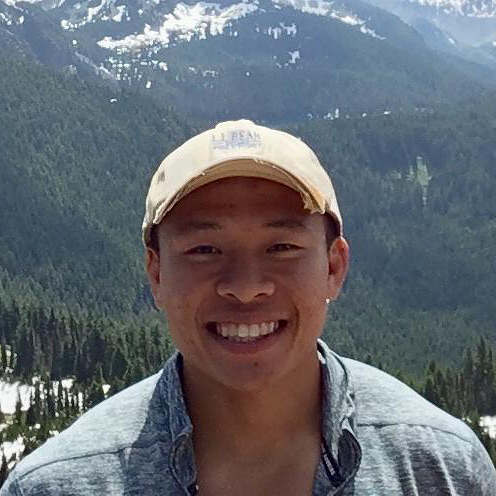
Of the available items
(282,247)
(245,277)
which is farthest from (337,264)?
(245,277)

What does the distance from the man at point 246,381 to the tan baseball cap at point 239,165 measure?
11mm

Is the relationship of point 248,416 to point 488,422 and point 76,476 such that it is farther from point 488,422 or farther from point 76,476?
point 488,422

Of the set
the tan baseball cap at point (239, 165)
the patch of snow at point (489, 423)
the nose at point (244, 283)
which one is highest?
the tan baseball cap at point (239, 165)

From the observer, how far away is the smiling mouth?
7.78 m

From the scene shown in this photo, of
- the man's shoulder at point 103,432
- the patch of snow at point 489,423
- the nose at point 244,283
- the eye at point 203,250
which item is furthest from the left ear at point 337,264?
the patch of snow at point 489,423

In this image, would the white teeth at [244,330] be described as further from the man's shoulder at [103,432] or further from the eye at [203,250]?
the man's shoulder at [103,432]

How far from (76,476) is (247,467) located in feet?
4.47

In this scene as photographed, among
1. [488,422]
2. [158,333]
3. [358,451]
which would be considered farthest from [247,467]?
[158,333]

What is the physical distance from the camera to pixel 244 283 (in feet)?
25.2

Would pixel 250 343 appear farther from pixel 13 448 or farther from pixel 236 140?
pixel 13 448

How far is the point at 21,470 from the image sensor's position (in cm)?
775

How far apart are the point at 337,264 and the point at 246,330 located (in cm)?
112

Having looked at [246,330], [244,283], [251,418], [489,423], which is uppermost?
[244,283]

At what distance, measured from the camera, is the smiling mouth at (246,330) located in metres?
7.78
